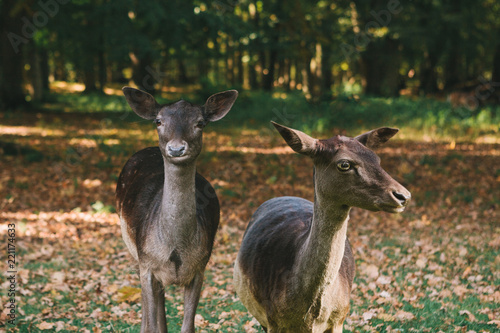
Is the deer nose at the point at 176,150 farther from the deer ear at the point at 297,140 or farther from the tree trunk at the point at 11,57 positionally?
the tree trunk at the point at 11,57

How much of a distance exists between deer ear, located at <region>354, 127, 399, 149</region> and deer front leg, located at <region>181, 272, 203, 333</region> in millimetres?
1873

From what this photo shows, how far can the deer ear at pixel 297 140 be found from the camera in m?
3.10

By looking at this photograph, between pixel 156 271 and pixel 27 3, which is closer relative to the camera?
pixel 156 271

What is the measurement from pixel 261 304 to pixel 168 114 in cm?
169

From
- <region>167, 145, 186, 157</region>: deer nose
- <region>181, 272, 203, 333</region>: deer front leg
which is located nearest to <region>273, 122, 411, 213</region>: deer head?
<region>167, 145, 186, 157</region>: deer nose

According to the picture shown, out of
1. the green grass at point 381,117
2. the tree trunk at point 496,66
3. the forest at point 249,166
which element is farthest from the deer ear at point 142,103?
the tree trunk at point 496,66

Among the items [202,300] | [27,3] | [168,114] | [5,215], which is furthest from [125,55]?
[168,114]

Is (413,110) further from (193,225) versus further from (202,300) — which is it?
(193,225)

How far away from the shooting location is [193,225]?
4.27 meters

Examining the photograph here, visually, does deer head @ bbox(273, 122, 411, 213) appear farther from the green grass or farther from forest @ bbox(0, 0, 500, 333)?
the green grass

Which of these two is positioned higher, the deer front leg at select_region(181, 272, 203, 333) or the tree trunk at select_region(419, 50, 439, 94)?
the tree trunk at select_region(419, 50, 439, 94)

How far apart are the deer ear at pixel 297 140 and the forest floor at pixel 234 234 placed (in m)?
3.02

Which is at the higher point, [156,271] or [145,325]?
[156,271]

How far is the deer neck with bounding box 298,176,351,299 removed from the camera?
3.34 metres
